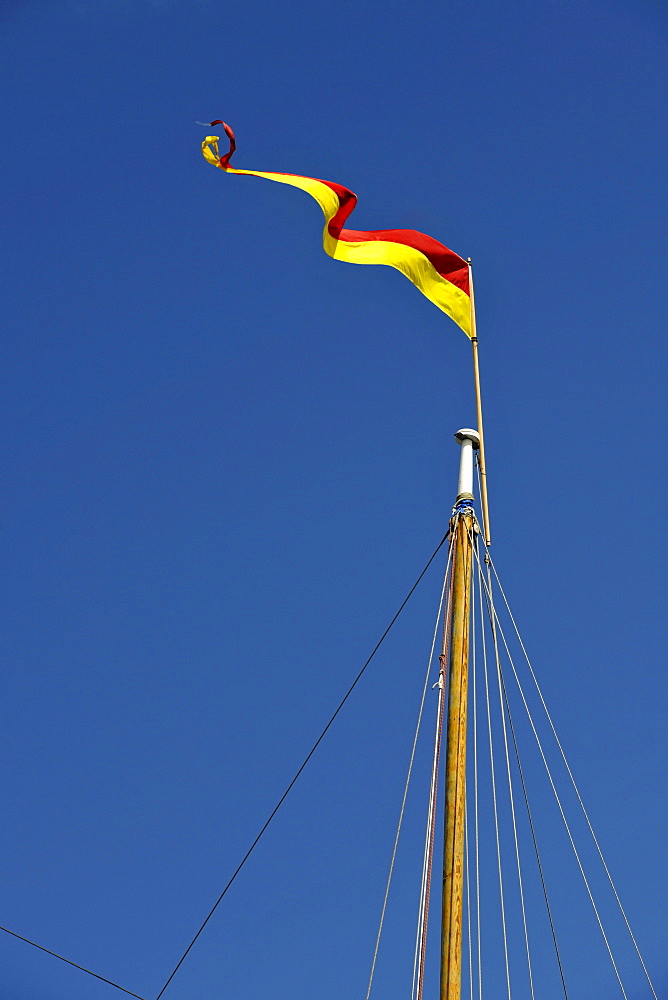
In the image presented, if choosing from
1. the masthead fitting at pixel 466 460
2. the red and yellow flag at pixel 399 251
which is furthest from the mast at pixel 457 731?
the red and yellow flag at pixel 399 251

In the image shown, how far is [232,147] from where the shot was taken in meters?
16.8

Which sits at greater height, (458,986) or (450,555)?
(450,555)

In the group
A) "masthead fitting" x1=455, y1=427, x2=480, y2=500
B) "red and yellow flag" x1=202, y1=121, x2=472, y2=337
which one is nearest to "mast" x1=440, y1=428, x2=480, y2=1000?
"masthead fitting" x1=455, y1=427, x2=480, y2=500

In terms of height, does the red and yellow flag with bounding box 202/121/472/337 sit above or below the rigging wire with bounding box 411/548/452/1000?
above

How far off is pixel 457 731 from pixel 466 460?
161 inches

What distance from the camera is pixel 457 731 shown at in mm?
13664

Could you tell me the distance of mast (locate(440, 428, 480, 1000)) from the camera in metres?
12.0

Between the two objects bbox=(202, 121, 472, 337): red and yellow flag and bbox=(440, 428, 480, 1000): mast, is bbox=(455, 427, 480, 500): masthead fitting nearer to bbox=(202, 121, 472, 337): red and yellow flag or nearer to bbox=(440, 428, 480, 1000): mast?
bbox=(440, 428, 480, 1000): mast

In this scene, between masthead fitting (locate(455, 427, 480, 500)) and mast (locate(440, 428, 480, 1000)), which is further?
masthead fitting (locate(455, 427, 480, 500))

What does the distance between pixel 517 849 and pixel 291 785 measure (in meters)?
3.48

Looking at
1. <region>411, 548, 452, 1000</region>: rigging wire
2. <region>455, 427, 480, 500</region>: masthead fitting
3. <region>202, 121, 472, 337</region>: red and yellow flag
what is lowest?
<region>411, 548, 452, 1000</region>: rigging wire

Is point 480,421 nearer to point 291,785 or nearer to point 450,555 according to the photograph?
point 450,555

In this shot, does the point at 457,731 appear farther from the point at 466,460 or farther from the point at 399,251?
the point at 399,251

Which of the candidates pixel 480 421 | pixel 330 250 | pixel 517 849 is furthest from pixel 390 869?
pixel 330 250
